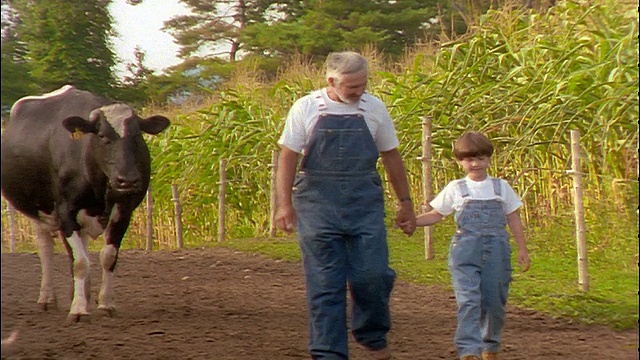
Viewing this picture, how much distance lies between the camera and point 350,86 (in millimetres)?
4723

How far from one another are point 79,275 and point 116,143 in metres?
0.81

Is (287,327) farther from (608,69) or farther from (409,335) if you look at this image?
(608,69)

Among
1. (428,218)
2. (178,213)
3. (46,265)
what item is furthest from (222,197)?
(428,218)

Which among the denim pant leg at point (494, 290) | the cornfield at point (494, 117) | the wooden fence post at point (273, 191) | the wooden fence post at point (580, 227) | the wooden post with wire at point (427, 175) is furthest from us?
the wooden fence post at point (273, 191)

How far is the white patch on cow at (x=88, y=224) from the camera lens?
6895 millimetres

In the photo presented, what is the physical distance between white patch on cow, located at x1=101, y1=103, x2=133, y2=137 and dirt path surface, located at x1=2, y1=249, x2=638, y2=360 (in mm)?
966

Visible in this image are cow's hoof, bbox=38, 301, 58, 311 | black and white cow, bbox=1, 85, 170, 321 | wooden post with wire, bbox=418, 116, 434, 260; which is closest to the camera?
black and white cow, bbox=1, 85, 170, 321

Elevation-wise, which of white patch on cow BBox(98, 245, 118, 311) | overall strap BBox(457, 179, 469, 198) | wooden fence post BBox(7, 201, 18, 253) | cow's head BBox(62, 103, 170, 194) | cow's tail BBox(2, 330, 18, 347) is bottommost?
white patch on cow BBox(98, 245, 118, 311)

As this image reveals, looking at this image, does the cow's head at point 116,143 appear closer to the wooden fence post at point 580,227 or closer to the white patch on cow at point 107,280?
the white patch on cow at point 107,280

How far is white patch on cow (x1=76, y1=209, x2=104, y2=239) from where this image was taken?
6.89 metres

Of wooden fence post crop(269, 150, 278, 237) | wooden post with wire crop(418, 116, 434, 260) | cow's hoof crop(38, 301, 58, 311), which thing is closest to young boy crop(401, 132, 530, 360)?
cow's hoof crop(38, 301, 58, 311)

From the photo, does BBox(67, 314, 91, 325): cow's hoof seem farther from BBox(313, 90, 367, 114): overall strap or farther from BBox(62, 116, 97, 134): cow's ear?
BBox(313, 90, 367, 114): overall strap

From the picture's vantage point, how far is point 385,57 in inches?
752

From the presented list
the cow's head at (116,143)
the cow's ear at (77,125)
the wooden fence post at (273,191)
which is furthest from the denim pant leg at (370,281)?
→ the wooden fence post at (273,191)
